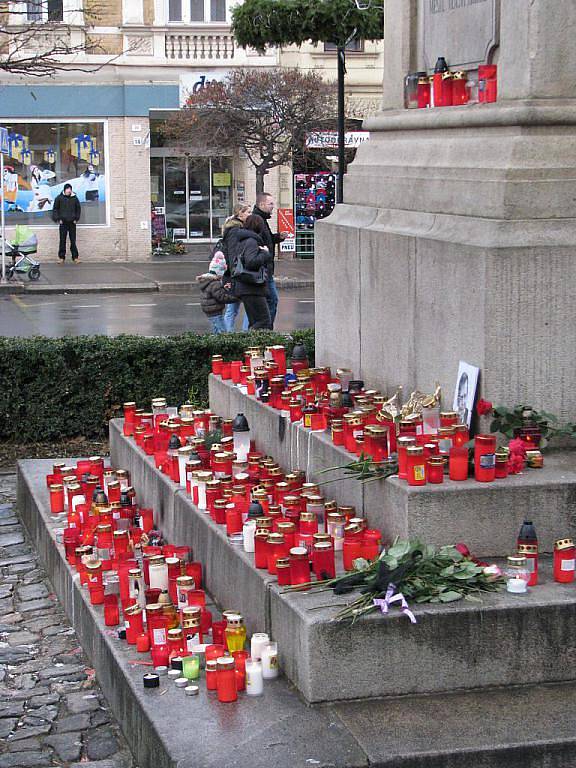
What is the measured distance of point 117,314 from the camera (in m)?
21.6

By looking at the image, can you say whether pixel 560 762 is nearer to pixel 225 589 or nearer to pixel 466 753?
pixel 466 753

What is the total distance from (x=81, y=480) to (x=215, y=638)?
291 centimetres

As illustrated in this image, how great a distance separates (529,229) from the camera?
5.90m

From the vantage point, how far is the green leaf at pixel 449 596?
4.88m

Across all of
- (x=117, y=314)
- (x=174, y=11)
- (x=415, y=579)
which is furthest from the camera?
(x=174, y=11)

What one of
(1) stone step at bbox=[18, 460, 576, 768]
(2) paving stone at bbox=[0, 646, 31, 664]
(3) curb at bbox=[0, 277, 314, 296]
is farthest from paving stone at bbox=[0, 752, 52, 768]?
(3) curb at bbox=[0, 277, 314, 296]

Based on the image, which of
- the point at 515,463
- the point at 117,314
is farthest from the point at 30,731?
the point at 117,314

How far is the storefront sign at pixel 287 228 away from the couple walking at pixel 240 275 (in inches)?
671

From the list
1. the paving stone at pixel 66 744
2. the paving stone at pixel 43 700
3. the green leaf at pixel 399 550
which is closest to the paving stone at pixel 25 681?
the paving stone at pixel 43 700

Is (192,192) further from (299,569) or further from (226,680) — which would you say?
(226,680)

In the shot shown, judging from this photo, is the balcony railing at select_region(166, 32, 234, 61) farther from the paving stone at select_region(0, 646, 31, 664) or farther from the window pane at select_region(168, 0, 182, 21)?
the paving stone at select_region(0, 646, 31, 664)

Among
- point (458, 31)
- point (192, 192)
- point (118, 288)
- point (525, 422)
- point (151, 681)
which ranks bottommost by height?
point (118, 288)

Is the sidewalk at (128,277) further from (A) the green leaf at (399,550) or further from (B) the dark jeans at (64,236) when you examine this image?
(A) the green leaf at (399,550)

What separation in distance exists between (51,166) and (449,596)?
27983mm
